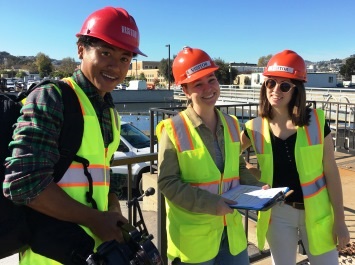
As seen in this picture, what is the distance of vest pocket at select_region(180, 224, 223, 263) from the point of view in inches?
81.7

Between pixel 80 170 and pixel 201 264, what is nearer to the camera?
pixel 80 170

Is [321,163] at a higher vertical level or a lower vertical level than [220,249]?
higher

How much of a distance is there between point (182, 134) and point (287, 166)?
2.78 feet

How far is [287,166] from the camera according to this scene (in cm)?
248

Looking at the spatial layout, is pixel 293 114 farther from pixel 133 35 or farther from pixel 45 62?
pixel 45 62


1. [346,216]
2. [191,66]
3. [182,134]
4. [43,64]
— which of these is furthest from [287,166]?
[43,64]

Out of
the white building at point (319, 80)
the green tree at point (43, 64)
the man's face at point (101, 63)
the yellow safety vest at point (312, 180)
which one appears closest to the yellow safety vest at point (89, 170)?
the man's face at point (101, 63)

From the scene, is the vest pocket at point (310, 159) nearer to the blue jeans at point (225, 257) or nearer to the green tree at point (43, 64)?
the blue jeans at point (225, 257)

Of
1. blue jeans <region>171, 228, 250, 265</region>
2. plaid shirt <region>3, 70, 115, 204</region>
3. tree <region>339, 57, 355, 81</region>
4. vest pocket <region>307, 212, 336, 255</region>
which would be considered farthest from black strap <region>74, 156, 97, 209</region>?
tree <region>339, 57, 355, 81</region>

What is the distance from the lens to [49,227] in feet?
4.37

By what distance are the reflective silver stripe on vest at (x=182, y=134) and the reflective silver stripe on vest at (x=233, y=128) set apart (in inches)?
12.7

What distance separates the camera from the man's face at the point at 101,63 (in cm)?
157

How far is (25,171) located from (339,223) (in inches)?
81.1

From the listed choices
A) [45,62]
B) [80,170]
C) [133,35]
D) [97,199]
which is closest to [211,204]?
[97,199]
